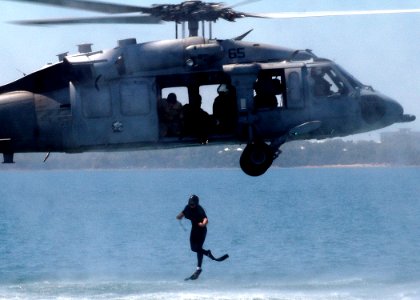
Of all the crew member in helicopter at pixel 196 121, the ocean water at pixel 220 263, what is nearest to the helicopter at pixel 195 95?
the crew member in helicopter at pixel 196 121

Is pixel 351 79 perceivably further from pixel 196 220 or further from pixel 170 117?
pixel 196 220

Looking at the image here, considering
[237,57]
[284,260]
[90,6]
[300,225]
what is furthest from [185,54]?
[300,225]

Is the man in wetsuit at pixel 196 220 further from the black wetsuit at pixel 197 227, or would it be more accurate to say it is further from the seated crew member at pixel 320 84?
the seated crew member at pixel 320 84

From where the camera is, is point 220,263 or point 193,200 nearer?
point 193,200

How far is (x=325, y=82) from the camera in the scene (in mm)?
24953

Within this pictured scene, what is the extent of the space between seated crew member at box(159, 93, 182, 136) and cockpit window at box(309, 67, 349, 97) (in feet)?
10.1

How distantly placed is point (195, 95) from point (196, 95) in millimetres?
22

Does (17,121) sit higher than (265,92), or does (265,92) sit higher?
(265,92)

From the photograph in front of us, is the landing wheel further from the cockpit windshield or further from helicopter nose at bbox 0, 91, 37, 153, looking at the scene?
helicopter nose at bbox 0, 91, 37, 153

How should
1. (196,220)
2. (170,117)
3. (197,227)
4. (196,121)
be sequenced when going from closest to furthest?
(196,121), (170,117), (196,220), (197,227)

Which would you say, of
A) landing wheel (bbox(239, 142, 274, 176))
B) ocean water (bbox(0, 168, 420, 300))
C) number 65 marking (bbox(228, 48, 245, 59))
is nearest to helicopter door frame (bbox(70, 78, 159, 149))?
number 65 marking (bbox(228, 48, 245, 59))

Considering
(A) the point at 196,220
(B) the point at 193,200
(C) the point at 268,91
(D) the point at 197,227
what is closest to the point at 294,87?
(C) the point at 268,91

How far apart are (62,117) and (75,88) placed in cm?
76

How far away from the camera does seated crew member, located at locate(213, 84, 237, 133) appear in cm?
2439
